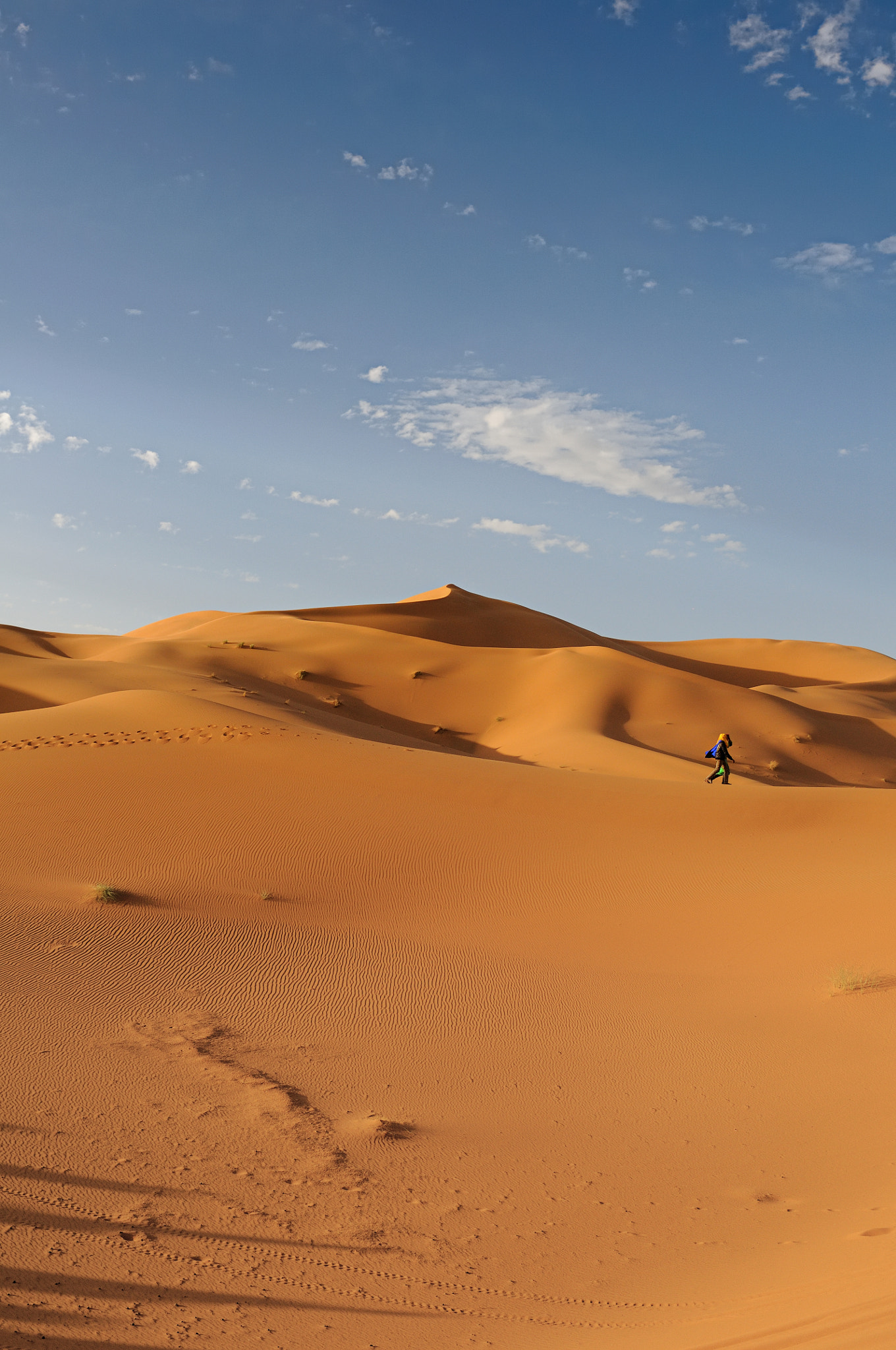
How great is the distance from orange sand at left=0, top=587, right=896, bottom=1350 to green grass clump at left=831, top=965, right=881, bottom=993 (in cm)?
10

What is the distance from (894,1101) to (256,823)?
7.87 m

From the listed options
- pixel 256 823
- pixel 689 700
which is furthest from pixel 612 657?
pixel 256 823

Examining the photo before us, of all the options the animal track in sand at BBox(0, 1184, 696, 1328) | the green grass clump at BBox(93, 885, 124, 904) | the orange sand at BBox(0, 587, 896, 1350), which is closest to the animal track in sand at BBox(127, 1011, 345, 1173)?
the orange sand at BBox(0, 587, 896, 1350)

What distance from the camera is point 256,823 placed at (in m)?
12.2

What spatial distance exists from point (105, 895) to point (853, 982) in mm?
6647

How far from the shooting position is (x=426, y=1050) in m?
7.13

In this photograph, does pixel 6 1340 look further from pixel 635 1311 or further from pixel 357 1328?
pixel 635 1311

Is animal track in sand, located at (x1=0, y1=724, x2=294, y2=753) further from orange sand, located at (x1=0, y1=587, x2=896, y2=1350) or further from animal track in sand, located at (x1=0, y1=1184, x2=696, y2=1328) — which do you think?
animal track in sand, located at (x1=0, y1=1184, x2=696, y2=1328)

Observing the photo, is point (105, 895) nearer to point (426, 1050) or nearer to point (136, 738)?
point (426, 1050)

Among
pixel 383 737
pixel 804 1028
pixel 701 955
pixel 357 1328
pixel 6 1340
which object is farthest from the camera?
pixel 383 737

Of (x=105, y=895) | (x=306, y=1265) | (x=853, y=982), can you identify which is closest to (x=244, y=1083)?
(x=306, y=1265)

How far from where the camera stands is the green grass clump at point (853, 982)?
27.6 ft

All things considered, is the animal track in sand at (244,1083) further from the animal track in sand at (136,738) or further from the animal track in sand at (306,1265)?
the animal track in sand at (136,738)

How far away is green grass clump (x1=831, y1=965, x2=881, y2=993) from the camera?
27.6 feet
